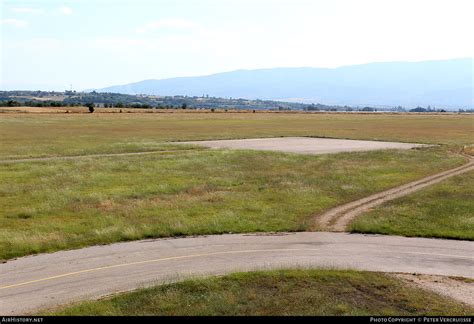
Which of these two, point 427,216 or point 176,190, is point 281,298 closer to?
point 427,216

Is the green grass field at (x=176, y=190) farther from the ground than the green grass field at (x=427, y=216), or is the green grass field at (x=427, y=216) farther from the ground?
the green grass field at (x=427, y=216)

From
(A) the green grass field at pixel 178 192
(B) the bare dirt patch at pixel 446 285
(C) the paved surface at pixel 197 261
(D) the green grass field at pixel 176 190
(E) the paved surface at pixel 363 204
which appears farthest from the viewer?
(E) the paved surface at pixel 363 204

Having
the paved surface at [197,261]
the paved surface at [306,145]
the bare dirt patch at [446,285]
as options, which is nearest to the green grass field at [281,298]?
the bare dirt patch at [446,285]

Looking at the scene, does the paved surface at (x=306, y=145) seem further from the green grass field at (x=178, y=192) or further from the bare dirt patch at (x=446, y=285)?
the bare dirt patch at (x=446, y=285)

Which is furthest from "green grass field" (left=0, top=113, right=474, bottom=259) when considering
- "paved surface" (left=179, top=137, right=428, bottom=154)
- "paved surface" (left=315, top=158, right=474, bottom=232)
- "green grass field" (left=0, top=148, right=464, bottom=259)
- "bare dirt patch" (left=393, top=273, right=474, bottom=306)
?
"bare dirt patch" (left=393, top=273, right=474, bottom=306)

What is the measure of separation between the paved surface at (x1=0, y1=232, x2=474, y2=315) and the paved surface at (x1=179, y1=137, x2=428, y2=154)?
156 ft

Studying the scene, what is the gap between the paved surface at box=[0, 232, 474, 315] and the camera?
2112cm

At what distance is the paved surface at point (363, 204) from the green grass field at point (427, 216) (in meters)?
0.81

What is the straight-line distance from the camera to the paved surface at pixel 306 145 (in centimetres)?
7944

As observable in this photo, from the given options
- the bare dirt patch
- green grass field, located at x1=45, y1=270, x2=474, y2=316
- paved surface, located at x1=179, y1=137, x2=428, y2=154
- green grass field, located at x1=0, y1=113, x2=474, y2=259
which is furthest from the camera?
paved surface, located at x1=179, y1=137, x2=428, y2=154

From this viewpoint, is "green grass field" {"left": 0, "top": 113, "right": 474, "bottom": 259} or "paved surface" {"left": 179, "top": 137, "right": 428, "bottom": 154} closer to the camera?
"green grass field" {"left": 0, "top": 113, "right": 474, "bottom": 259}

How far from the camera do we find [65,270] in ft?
76.8

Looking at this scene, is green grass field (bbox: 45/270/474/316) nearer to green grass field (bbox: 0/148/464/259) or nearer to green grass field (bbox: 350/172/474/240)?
green grass field (bbox: 0/148/464/259)

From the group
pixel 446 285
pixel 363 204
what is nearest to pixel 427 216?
pixel 363 204
